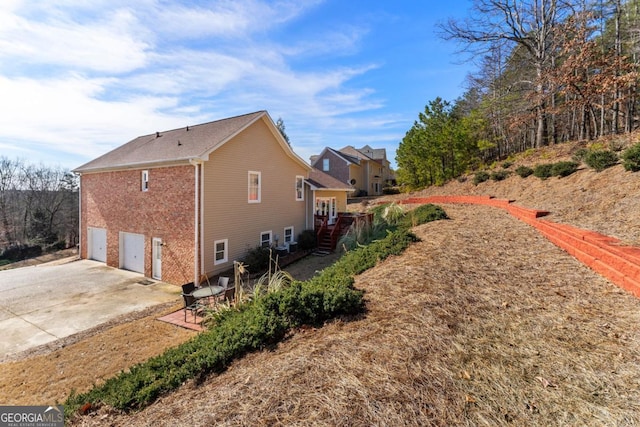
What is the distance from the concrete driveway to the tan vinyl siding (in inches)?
116

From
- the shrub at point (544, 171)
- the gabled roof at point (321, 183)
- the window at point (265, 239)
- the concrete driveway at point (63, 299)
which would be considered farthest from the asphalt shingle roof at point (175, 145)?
the shrub at point (544, 171)

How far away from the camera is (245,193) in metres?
14.5

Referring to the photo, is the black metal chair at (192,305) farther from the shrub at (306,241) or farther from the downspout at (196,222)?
the shrub at (306,241)

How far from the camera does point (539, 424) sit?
2.39 meters

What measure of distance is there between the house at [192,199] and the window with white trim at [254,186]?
5 cm

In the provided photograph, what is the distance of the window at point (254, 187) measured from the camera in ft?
49.0

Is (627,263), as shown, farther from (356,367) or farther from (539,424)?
(356,367)

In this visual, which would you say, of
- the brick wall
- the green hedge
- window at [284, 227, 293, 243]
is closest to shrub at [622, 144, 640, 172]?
the green hedge

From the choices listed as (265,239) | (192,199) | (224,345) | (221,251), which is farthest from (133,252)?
(224,345)

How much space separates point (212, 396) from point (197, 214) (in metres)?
9.97

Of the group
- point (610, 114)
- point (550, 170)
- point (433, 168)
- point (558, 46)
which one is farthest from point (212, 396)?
point (610, 114)

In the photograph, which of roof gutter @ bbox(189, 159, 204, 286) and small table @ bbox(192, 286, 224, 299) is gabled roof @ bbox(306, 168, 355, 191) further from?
small table @ bbox(192, 286, 224, 299)

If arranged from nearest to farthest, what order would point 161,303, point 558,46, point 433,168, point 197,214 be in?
1. point 161,303
2. point 197,214
3. point 558,46
4. point 433,168

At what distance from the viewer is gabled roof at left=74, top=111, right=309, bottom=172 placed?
13.0 m
